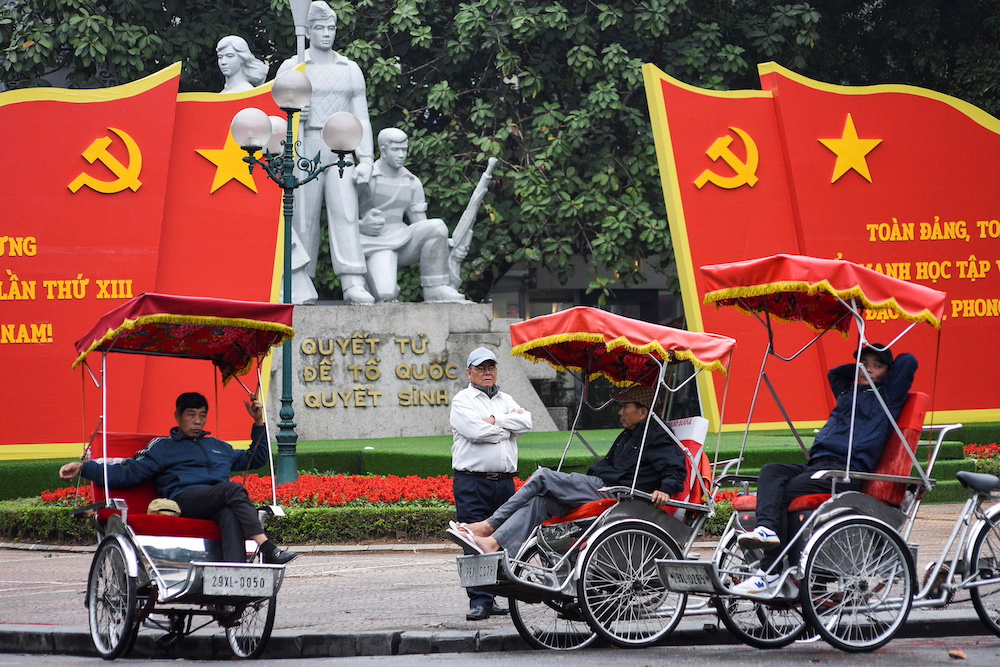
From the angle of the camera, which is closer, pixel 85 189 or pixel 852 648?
pixel 852 648

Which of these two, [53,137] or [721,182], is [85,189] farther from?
[721,182]

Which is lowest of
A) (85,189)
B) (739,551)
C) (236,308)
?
(739,551)

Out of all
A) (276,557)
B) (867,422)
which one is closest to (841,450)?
(867,422)

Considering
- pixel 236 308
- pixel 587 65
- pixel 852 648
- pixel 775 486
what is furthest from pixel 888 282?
pixel 587 65

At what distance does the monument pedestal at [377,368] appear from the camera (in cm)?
2011

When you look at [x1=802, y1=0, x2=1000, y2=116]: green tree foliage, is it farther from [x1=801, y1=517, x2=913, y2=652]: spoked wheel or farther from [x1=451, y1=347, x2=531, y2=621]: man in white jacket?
[x1=801, y1=517, x2=913, y2=652]: spoked wheel

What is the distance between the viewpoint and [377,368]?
20344mm

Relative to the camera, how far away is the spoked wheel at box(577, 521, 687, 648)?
7.58 m

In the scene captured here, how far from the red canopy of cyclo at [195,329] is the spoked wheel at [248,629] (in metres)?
1.77

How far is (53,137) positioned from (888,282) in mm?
14237

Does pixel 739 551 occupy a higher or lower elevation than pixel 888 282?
lower

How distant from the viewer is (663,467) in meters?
8.12

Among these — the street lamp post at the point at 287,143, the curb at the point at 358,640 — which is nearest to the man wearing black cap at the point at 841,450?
the curb at the point at 358,640

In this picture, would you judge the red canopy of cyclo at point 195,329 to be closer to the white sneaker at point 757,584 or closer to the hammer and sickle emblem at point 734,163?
the white sneaker at point 757,584
